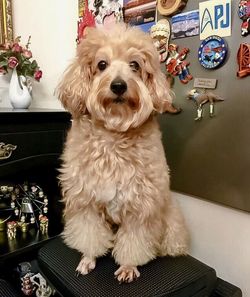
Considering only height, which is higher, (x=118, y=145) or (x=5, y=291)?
(x=118, y=145)

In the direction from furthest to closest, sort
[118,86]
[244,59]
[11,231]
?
[11,231]
[244,59]
[118,86]

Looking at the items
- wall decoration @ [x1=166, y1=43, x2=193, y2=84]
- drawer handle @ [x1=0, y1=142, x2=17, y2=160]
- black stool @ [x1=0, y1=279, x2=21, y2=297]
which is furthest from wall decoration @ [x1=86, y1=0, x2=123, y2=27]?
black stool @ [x1=0, y1=279, x2=21, y2=297]

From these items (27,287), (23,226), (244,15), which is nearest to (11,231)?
(23,226)

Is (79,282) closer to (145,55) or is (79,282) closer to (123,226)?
(123,226)

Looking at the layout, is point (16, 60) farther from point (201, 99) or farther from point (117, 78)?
point (201, 99)

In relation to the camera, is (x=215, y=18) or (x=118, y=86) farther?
(x=215, y=18)

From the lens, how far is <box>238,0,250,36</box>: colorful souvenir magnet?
34.3 inches

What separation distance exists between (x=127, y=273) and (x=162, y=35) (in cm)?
83

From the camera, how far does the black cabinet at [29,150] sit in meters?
1.11

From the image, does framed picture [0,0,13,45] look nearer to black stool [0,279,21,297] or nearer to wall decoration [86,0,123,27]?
wall decoration [86,0,123,27]

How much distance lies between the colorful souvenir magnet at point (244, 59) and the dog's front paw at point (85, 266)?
738 millimetres

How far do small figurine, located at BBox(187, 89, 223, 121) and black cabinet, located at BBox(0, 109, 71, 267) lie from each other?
531 mm

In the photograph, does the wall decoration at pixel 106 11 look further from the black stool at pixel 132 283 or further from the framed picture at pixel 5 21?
the black stool at pixel 132 283

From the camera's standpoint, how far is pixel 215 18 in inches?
37.5
